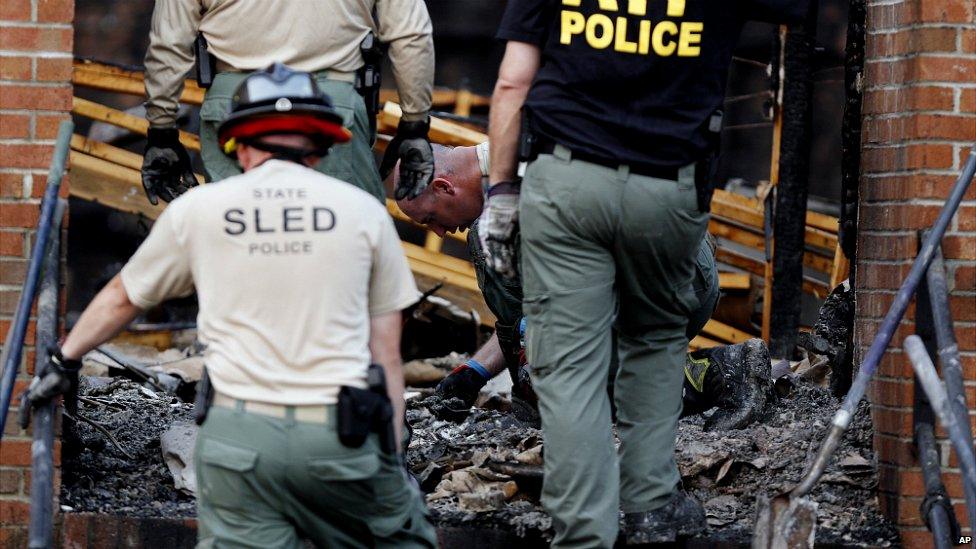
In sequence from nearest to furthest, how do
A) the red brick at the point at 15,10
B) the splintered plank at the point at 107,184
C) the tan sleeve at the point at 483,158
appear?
the red brick at the point at 15,10 → the tan sleeve at the point at 483,158 → the splintered plank at the point at 107,184

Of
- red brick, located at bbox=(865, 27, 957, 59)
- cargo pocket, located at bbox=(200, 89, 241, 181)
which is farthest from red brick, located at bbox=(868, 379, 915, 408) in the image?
cargo pocket, located at bbox=(200, 89, 241, 181)

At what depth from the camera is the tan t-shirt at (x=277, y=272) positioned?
329 cm

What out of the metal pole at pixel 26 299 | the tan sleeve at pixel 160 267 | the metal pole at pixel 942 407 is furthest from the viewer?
the metal pole at pixel 942 407

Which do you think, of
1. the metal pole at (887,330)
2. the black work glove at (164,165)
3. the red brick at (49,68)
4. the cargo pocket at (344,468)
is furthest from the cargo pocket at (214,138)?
the metal pole at (887,330)

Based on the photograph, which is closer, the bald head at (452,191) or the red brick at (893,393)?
A: the red brick at (893,393)

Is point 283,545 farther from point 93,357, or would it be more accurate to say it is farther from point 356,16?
point 93,357

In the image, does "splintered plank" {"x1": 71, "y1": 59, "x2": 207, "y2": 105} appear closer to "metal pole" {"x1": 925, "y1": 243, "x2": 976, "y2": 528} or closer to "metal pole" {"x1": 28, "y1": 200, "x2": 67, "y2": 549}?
"metal pole" {"x1": 28, "y1": 200, "x2": 67, "y2": 549}

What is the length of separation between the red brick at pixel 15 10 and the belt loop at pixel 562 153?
170 centimetres

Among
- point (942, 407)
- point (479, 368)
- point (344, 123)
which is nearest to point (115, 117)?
point (479, 368)

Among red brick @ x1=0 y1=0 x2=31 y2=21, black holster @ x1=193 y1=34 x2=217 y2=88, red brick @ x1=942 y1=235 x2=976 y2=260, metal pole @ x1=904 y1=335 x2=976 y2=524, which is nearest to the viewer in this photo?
metal pole @ x1=904 y1=335 x2=976 y2=524

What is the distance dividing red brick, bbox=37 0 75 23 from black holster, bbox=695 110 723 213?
78.0 inches

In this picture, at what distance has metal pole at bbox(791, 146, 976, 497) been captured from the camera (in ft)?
13.3

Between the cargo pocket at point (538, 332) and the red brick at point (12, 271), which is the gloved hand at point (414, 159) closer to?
the cargo pocket at point (538, 332)

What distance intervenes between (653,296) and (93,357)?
13.2 ft
